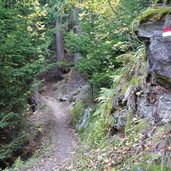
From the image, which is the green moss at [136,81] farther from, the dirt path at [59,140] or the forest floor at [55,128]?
the dirt path at [59,140]

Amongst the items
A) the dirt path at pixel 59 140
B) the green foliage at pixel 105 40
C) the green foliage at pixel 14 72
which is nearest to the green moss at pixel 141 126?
the dirt path at pixel 59 140

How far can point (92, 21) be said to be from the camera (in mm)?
14633

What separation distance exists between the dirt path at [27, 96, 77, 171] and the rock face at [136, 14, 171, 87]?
4.34m

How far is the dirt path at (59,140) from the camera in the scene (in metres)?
9.50

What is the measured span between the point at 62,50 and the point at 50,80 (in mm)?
3070

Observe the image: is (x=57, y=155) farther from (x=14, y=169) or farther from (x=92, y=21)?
(x=92, y=21)

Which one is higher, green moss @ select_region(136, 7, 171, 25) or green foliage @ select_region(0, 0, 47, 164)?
green moss @ select_region(136, 7, 171, 25)

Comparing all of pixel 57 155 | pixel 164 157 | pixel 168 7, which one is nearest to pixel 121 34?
pixel 57 155

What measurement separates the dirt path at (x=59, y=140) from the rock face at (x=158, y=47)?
14.2 ft

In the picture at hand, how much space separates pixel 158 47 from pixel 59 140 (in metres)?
8.50

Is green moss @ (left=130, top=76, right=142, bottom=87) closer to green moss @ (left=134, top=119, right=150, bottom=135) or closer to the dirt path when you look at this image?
green moss @ (left=134, top=119, right=150, bottom=135)

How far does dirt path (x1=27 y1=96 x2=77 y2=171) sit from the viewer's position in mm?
9500

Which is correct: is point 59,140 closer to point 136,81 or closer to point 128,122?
point 128,122

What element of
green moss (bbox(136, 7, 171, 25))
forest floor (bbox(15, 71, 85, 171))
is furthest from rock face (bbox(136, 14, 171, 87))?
forest floor (bbox(15, 71, 85, 171))
